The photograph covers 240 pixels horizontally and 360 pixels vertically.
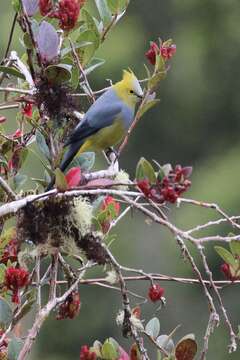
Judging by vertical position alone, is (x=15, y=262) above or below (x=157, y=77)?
below

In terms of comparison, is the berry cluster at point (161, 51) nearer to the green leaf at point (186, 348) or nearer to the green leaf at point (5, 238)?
the green leaf at point (5, 238)

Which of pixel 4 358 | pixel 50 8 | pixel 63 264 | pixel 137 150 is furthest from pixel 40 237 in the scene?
pixel 137 150

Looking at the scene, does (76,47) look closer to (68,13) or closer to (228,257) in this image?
(68,13)

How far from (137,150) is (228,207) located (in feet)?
6.42

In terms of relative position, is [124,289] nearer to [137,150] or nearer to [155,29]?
[137,150]

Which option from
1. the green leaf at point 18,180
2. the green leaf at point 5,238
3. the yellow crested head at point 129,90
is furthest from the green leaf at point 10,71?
the yellow crested head at point 129,90

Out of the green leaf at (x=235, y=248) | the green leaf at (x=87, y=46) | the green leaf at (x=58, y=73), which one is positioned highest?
the green leaf at (x=58, y=73)

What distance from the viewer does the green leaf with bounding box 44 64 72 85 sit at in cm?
195

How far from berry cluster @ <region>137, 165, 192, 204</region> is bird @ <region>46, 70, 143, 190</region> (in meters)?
0.68

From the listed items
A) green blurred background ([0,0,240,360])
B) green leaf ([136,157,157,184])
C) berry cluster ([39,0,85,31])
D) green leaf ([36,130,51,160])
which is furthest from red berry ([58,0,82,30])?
green blurred background ([0,0,240,360])

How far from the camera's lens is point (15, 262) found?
6.73ft

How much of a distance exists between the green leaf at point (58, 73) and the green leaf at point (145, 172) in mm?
306

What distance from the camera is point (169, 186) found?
1.70 meters

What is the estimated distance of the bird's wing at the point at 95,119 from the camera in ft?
7.40
